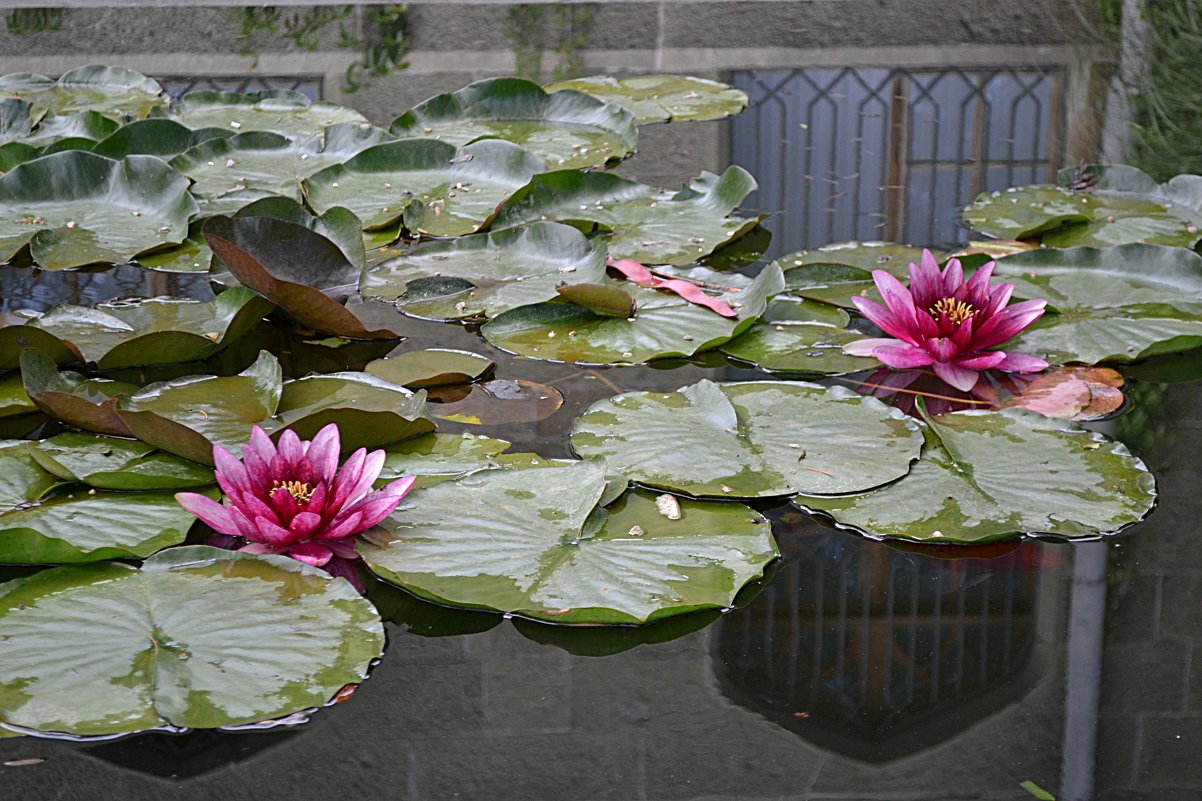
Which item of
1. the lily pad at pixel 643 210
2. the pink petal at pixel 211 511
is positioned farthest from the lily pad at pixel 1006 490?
the lily pad at pixel 643 210

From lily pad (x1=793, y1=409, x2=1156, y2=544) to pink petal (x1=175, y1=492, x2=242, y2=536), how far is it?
602 millimetres

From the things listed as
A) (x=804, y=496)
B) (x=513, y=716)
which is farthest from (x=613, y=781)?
(x=804, y=496)

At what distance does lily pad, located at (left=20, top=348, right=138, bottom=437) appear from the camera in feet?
4.55

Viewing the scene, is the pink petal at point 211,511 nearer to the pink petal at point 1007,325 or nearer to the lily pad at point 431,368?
the lily pad at point 431,368

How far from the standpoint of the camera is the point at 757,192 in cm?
246

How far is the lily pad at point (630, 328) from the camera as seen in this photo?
1707 millimetres

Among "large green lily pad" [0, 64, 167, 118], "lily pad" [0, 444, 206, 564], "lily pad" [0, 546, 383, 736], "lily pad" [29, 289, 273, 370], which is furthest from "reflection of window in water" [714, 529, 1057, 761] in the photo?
"large green lily pad" [0, 64, 167, 118]

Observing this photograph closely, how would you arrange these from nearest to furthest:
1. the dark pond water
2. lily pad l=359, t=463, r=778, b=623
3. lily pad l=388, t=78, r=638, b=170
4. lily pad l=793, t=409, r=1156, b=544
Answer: the dark pond water
lily pad l=359, t=463, r=778, b=623
lily pad l=793, t=409, r=1156, b=544
lily pad l=388, t=78, r=638, b=170

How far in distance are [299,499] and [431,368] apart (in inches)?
18.0

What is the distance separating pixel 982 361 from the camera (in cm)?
163

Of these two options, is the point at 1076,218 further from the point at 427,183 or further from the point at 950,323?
the point at 427,183

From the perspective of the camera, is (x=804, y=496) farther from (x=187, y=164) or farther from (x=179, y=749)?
(x=187, y=164)

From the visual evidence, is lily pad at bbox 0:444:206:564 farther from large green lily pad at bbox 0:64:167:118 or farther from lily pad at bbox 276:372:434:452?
large green lily pad at bbox 0:64:167:118

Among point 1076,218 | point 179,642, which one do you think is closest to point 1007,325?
point 1076,218
